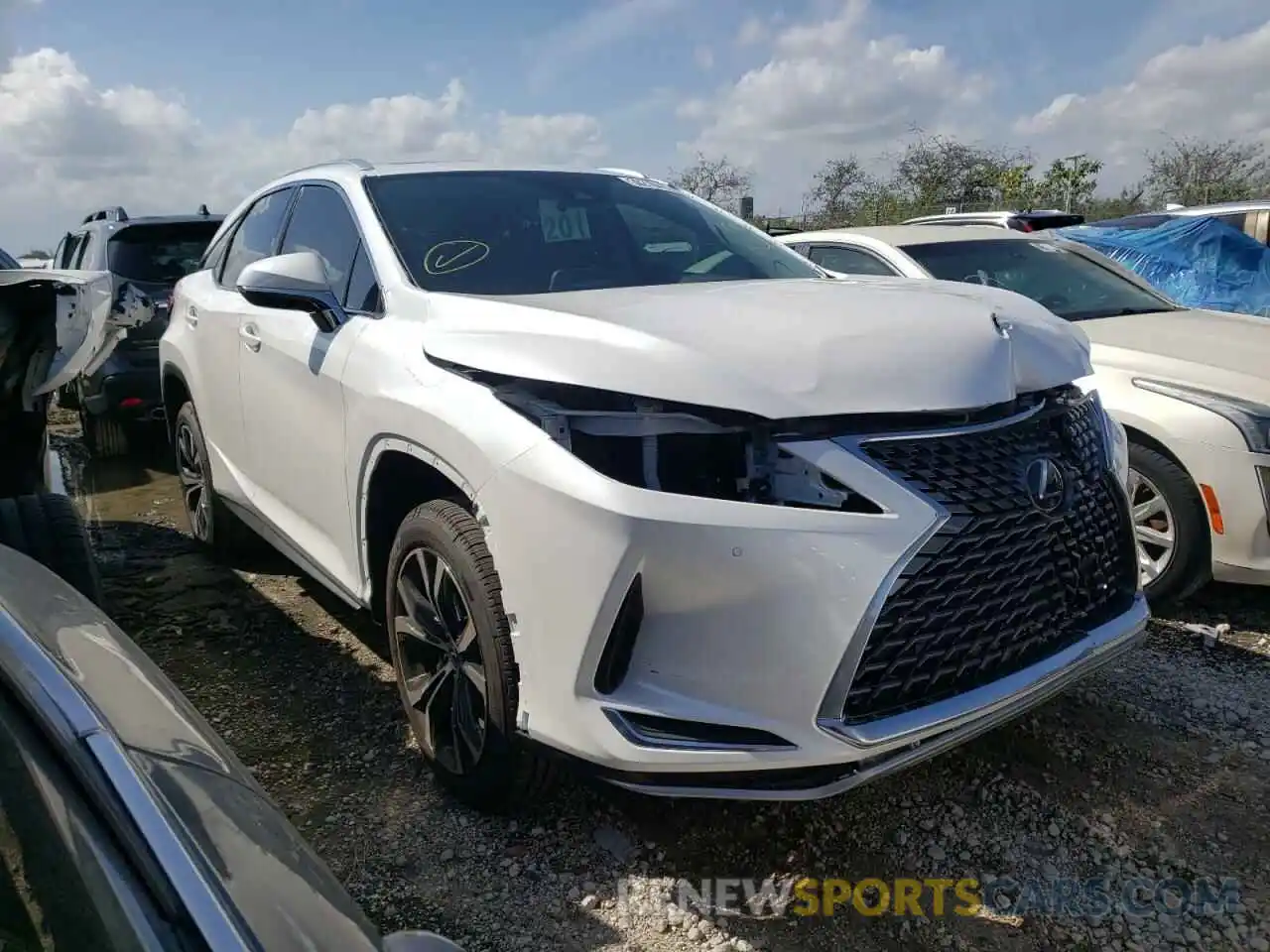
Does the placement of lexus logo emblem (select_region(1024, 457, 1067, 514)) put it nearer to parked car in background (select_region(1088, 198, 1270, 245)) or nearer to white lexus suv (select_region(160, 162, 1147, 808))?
white lexus suv (select_region(160, 162, 1147, 808))

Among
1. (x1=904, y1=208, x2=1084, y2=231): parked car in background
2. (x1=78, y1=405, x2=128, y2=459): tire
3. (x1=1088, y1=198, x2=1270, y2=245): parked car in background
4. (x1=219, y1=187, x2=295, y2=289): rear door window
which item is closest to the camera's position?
(x1=219, y1=187, x2=295, y2=289): rear door window

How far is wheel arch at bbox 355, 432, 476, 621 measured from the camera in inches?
102

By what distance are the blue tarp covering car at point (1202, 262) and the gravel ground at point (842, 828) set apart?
5.82 meters

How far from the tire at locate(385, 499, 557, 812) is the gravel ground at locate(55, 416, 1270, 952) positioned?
0.16m

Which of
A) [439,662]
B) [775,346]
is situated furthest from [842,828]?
[775,346]

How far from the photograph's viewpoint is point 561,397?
218cm

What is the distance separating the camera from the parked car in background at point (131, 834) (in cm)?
92

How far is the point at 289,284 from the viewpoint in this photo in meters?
2.84

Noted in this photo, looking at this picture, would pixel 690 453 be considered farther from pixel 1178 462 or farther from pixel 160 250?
pixel 160 250

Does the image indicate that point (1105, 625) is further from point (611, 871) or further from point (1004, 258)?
point (1004, 258)

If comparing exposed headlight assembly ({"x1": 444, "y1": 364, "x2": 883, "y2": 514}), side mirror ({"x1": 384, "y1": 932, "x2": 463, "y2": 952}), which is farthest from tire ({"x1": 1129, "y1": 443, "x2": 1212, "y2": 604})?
side mirror ({"x1": 384, "y1": 932, "x2": 463, "y2": 952})

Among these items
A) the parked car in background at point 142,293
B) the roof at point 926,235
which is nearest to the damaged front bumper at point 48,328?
the parked car in background at point 142,293

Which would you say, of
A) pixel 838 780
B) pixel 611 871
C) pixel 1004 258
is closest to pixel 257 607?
pixel 611 871

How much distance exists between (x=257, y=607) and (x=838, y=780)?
3.03 m
